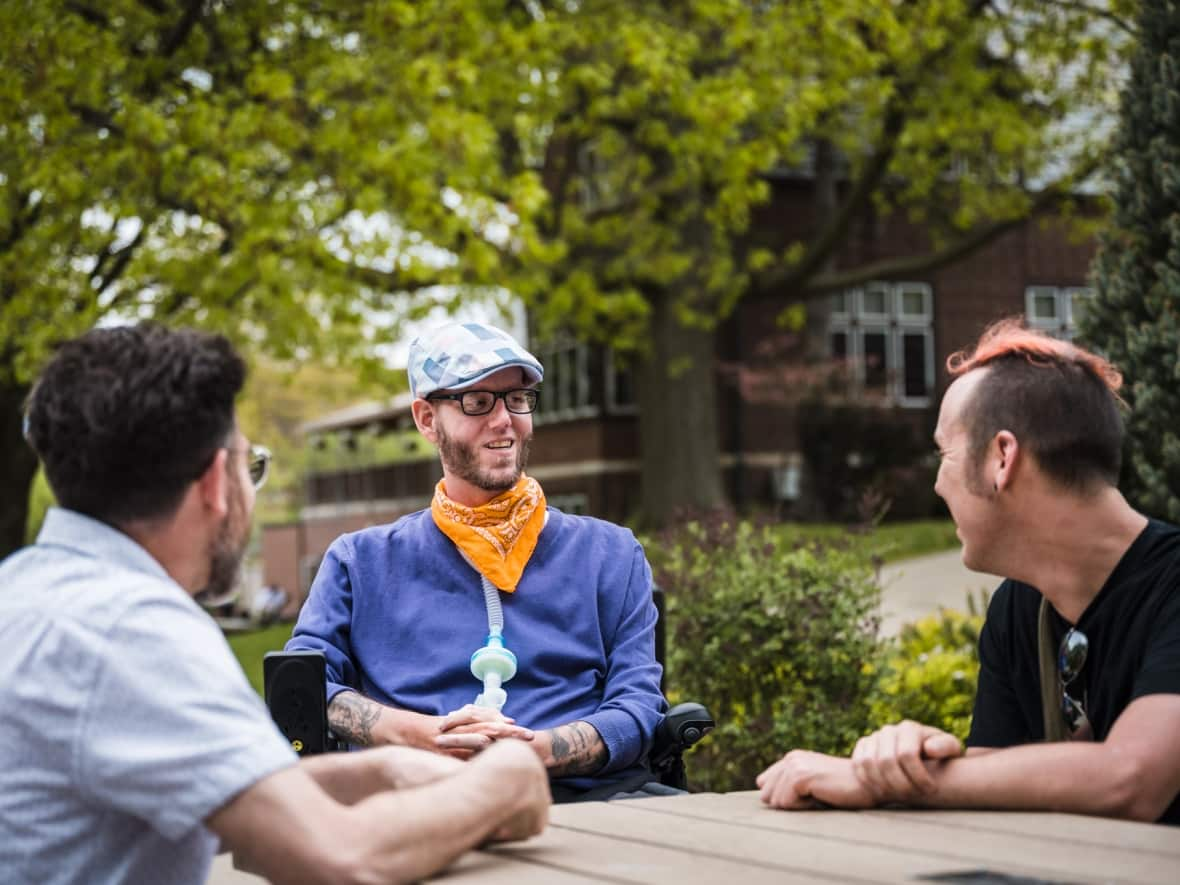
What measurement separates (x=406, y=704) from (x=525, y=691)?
0.30 m

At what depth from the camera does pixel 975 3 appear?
56.8 ft

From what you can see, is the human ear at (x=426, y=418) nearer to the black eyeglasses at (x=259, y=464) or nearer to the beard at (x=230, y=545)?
the black eyeglasses at (x=259, y=464)

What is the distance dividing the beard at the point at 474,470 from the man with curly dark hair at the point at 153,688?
74.3 inches

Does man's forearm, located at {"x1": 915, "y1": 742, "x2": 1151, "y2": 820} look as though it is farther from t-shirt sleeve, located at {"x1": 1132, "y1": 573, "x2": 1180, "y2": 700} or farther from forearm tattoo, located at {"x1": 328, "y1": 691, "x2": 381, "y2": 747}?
forearm tattoo, located at {"x1": 328, "y1": 691, "x2": 381, "y2": 747}

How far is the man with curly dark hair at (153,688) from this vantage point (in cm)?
182

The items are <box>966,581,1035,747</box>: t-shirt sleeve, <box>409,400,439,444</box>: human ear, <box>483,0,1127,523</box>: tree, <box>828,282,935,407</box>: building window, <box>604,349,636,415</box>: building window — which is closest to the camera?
<box>966,581,1035,747</box>: t-shirt sleeve

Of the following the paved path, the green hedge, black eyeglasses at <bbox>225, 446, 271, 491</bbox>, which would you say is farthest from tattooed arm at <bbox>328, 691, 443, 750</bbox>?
the paved path

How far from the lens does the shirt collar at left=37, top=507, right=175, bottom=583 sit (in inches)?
78.1

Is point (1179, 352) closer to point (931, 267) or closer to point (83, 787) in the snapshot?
point (83, 787)

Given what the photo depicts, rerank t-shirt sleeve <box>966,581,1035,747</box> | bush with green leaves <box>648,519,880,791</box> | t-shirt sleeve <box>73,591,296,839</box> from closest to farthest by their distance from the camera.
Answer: t-shirt sleeve <box>73,591,296,839</box> → t-shirt sleeve <box>966,581,1035,747</box> → bush with green leaves <box>648,519,880,791</box>

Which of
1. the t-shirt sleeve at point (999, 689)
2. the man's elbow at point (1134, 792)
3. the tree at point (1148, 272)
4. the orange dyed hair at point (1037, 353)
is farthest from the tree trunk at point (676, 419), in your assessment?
the man's elbow at point (1134, 792)

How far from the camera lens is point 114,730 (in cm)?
182

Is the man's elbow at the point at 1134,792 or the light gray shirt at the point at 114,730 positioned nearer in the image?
→ the light gray shirt at the point at 114,730

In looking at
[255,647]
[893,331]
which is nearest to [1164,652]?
[255,647]
